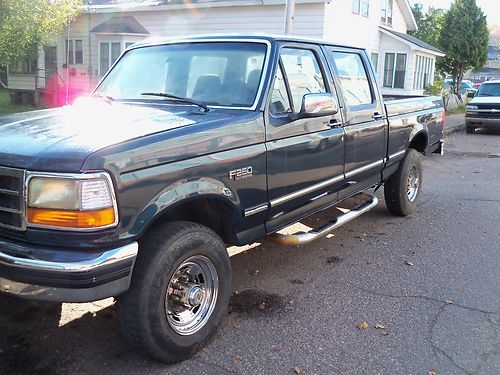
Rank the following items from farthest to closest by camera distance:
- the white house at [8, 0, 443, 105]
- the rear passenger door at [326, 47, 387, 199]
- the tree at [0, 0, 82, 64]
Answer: the white house at [8, 0, 443, 105]
the tree at [0, 0, 82, 64]
the rear passenger door at [326, 47, 387, 199]

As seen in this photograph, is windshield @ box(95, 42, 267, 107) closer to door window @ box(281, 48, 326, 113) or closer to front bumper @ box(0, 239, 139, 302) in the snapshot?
door window @ box(281, 48, 326, 113)

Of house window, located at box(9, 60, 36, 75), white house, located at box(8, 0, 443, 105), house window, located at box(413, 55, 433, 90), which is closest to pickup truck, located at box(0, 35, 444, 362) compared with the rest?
white house, located at box(8, 0, 443, 105)

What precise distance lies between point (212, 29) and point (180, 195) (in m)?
18.6

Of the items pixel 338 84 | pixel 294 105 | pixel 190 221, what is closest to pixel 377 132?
pixel 338 84

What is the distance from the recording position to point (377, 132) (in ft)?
17.7

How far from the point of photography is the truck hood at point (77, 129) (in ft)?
8.84

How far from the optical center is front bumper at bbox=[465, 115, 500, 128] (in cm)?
1719

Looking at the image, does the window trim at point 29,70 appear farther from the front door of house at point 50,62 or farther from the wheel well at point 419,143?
the wheel well at point 419,143

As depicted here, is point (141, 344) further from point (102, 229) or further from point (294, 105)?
point (294, 105)

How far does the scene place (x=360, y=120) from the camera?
198 inches

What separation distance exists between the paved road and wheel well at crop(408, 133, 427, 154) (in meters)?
1.41

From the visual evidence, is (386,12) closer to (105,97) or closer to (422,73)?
(422,73)

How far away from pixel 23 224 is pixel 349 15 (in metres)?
19.6

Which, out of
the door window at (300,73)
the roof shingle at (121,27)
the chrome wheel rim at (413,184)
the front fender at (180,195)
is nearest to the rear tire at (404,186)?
the chrome wheel rim at (413,184)
